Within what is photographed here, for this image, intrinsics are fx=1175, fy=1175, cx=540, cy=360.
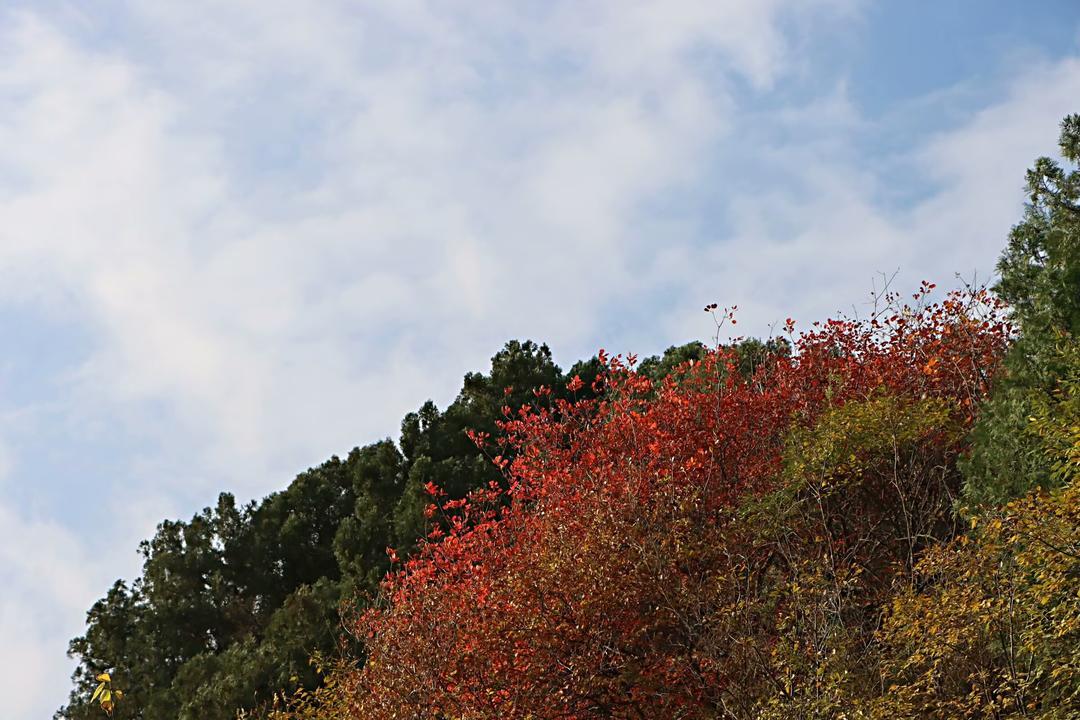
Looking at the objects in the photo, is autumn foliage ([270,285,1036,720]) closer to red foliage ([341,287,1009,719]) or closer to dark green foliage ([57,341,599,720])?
red foliage ([341,287,1009,719])

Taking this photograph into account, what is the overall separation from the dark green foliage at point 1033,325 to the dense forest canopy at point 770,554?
24mm

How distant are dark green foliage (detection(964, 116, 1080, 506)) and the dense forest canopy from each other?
0.9 inches

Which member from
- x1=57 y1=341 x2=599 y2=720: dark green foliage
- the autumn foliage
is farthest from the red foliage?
x1=57 y1=341 x2=599 y2=720: dark green foliage

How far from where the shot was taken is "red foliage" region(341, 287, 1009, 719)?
11883 mm

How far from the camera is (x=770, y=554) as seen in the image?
1277cm

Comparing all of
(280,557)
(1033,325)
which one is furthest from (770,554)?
(280,557)

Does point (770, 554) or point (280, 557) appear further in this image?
point (280, 557)

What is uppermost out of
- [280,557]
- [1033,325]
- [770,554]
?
[280,557]

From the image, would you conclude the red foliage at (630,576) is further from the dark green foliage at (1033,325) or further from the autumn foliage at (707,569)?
the dark green foliage at (1033,325)

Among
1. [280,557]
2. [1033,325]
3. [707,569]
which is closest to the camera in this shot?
[1033,325]

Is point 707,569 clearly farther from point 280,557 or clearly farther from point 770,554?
point 280,557

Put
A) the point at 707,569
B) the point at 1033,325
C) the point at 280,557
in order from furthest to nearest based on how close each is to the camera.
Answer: the point at 280,557, the point at 707,569, the point at 1033,325

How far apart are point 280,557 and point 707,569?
440 inches

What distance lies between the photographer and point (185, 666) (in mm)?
19344
